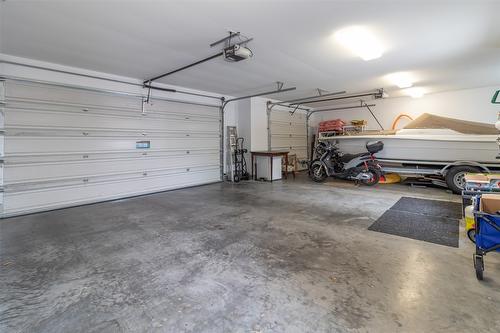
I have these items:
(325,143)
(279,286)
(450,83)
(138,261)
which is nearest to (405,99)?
(450,83)

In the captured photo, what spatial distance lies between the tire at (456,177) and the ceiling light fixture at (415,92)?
2.56 m

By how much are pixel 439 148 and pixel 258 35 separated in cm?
520

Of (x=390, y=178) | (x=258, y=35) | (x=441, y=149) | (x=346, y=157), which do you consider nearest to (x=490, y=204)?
(x=258, y=35)

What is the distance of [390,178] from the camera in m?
6.97

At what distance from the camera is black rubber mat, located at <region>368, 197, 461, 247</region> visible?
3074 mm

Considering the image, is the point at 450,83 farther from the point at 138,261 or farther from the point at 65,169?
the point at 65,169

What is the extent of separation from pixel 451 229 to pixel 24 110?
6698 mm

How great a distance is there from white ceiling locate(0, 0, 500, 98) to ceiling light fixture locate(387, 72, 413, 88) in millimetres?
364

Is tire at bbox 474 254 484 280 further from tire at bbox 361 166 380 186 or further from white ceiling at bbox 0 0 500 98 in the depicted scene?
tire at bbox 361 166 380 186

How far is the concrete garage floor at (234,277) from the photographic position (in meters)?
1.65

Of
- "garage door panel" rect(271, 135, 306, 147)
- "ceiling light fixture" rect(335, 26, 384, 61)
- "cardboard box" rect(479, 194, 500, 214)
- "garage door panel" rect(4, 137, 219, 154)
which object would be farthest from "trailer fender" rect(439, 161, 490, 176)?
"garage door panel" rect(4, 137, 219, 154)

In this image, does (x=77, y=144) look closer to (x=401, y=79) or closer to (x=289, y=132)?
(x=289, y=132)

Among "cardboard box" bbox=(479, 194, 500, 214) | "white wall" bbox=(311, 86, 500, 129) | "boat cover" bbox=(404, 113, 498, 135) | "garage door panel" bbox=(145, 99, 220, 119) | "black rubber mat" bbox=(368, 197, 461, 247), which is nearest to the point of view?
"cardboard box" bbox=(479, 194, 500, 214)

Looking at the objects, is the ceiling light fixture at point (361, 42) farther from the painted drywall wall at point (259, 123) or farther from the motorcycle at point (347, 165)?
the painted drywall wall at point (259, 123)
